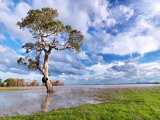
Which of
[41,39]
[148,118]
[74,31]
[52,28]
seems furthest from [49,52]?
[148,118]

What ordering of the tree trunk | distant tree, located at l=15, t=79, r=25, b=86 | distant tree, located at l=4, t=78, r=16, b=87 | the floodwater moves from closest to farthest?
the floodwater
the tree trunk
distant tree, located at l=4, t=78, r=16, b=87
distant tree, located at l=15, t=79, r=25, b=86

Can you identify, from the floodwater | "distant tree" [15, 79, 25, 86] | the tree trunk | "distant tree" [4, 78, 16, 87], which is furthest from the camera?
"distant tree" [15, 79, 25, 86]

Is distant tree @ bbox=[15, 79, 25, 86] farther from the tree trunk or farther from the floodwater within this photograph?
the floodwater

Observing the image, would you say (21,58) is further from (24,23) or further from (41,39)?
(24,23)

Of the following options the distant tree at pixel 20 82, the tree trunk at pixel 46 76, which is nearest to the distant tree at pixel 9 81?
the distant tree at pixel 20 82

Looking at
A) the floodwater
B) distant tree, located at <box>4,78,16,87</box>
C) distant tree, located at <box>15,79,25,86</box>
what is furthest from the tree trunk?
distant tree, located at <box>15,79,25,86</box>

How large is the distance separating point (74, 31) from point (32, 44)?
1214cm

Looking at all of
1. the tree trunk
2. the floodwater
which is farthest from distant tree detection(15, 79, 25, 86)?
the floodwater

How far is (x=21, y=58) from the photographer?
27703 millimetres

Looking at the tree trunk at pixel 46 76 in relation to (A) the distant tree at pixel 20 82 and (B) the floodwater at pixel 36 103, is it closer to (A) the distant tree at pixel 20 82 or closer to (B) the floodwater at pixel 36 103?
(B) the floodwater at pixel 36 103

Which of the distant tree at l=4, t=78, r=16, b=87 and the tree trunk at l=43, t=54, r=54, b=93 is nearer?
the tree trunk at l=43, t=54, r=54, b=93

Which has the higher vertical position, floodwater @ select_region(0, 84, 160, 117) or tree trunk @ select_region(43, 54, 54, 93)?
tree trunk @ select_region(43, 54, 54, 93)

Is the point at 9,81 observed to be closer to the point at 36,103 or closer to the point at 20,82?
the point at 20,82

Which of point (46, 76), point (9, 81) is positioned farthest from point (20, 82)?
point (46, 76)
